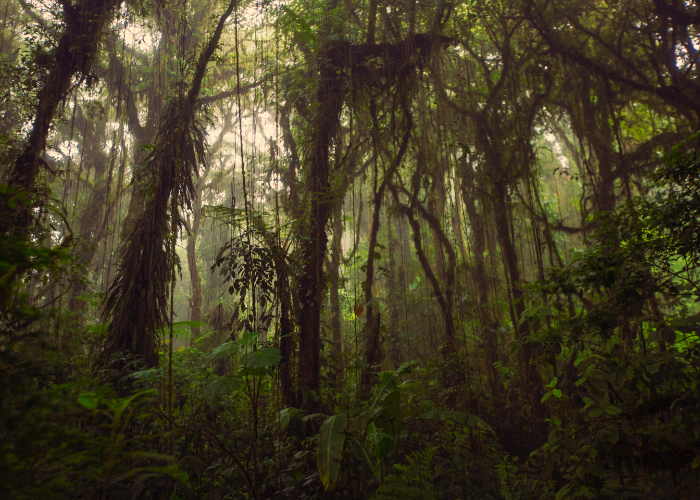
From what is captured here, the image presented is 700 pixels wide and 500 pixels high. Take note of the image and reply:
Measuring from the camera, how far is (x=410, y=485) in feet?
6.88

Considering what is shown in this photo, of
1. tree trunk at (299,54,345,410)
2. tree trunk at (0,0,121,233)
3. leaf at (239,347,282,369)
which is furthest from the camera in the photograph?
tree trunk at (0,0,121,233)

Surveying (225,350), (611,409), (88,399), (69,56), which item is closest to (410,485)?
(611,409)

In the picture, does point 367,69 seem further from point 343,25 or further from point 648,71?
point 648,71

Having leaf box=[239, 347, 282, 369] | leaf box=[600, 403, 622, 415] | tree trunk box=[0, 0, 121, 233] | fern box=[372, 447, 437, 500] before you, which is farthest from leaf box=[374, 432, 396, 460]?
tree trunk box=[0, 0, 121, 233]

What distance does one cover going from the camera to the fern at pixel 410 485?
6.35 feet

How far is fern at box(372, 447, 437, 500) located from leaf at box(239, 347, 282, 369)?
2.99 ft

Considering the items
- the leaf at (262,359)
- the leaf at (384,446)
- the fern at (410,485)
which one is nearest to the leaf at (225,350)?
the leaf at (262,359)

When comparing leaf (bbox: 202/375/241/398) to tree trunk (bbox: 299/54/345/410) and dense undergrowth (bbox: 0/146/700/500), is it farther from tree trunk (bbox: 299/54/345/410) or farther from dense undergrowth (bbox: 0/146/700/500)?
tree trunk (bbox: 299/54/345/410)

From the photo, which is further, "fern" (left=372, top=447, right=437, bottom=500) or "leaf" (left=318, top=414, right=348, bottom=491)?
"fern" (left=372, top=447, right=437, bottom=500)

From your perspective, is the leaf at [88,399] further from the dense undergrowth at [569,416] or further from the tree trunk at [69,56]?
the tree trunk at [69,56]

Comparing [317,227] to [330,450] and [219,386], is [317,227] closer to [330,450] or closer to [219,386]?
[219,386]

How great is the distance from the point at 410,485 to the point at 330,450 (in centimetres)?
55

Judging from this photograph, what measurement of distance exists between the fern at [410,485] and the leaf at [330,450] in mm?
262

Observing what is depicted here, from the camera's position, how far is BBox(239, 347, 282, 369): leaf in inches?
93.1
